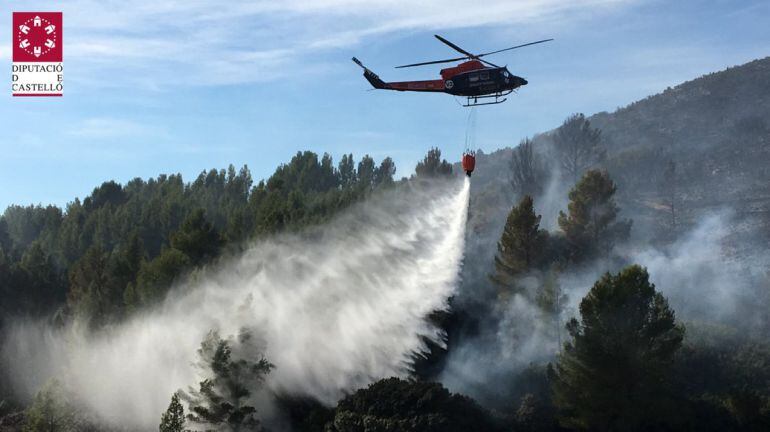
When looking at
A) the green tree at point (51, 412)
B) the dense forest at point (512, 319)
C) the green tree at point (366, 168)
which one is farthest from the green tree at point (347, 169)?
the green tree at point (51, 412)

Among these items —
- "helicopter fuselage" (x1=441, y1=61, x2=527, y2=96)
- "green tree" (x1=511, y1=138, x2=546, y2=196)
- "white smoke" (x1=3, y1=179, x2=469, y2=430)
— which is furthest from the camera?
"green tree" (x1=511, y1=138, x2=546, y2=196)

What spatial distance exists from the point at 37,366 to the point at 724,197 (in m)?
113

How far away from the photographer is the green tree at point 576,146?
148 meters

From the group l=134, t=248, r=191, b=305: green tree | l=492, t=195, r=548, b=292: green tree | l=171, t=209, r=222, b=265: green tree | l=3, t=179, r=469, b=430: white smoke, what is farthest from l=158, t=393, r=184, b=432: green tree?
l=492, t=195, r=548, b=292: green tree

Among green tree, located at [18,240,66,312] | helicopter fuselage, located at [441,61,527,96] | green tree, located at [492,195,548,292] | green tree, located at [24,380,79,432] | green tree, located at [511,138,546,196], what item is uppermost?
helicopter fuselage, located at [441,61,527,96]

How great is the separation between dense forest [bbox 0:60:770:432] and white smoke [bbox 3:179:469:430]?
2056mm

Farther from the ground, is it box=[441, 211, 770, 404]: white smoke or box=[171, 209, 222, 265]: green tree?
box=[171, 209, 222, 265]: green tree

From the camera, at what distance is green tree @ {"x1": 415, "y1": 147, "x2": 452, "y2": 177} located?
113 metres

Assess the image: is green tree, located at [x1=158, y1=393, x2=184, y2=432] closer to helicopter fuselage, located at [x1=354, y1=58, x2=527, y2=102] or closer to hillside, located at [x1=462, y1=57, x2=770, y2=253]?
helicopter fuselage, located at [x1=354, y1=58, x2=527, y2=102]

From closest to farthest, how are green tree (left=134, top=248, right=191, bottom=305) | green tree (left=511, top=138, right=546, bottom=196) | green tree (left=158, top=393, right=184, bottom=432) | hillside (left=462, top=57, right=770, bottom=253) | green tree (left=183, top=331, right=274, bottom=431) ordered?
green tree (left=158, top=393, right=184, bottom=432), green tree (left=183, top=331, right=274, bottom=431), green tree (left=134, top=248, right=191, bottom=305), hillside (left=462, top=57, right=770, bottom=253), green tree (left=511, top=138, right=546, bottom=196)

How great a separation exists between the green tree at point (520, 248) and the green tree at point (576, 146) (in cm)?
7276

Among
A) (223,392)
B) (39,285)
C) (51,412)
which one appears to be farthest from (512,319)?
(39,285)

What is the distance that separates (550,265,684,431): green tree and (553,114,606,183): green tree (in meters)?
93.7

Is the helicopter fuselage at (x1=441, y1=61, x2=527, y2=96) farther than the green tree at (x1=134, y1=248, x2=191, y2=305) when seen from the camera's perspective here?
No
